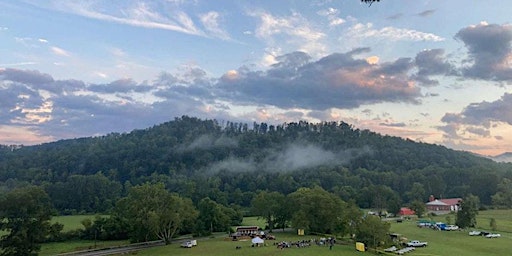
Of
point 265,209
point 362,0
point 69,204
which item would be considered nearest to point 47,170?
point 69,204

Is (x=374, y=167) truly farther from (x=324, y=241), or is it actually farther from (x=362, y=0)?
(x=362, y=0)

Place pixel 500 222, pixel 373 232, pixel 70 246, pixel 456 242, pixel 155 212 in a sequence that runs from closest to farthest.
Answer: pixel 373 232 → pixel 456 242 → pixel 155 212 → pixel 70 246 → pixel 500 222

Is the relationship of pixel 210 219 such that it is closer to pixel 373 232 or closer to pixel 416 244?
pixel 373 232

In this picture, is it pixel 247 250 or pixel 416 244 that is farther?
pixel 416 244

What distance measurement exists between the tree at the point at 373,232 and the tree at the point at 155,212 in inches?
1057

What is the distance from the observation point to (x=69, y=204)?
13162 cm

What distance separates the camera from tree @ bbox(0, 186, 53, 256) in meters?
47.5

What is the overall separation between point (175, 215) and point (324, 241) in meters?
22.1

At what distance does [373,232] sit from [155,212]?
30727mm

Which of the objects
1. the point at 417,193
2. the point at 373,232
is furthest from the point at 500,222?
the point at 417,193

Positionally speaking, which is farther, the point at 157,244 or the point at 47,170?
the point at 47,170

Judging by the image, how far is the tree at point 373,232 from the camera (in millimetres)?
53250

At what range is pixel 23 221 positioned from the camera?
48594mm

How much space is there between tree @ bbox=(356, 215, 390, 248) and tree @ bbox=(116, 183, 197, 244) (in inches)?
1057
